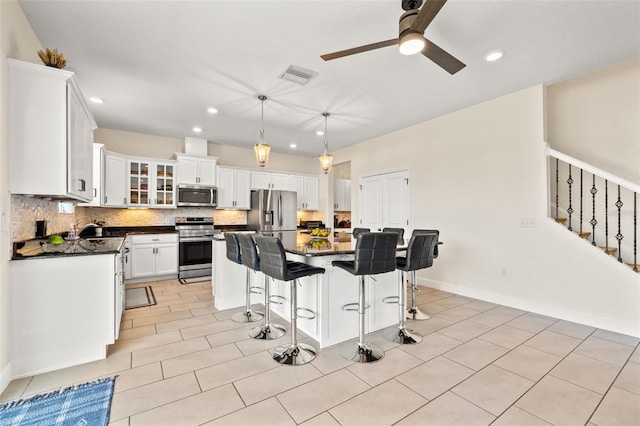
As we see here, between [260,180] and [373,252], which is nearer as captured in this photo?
[373,252]

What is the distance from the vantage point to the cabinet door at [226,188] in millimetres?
6152

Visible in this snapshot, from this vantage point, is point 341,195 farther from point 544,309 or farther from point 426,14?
point 426,14

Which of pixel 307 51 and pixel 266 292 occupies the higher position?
pixel 307 51

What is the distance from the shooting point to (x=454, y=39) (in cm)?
268

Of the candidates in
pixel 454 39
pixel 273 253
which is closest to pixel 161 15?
pixel 273 253

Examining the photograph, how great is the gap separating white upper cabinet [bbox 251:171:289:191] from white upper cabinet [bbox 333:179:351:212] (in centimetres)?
173

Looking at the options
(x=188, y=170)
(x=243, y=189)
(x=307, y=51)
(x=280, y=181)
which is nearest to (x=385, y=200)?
(x=280, y=181)

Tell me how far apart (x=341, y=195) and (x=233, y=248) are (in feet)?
18.0

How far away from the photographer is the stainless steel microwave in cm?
567

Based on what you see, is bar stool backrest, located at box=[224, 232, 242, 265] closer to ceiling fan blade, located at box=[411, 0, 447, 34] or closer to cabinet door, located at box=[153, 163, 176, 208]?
ceiling fan blade, located at box=[411, 0, 447, 34]

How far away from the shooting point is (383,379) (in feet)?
7.06

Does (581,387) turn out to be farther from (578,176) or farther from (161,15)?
(161,15)

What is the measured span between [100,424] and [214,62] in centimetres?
319

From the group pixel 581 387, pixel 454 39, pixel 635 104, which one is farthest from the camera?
pixel 635 104
